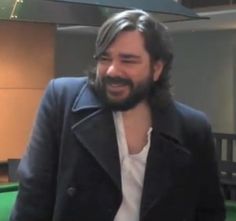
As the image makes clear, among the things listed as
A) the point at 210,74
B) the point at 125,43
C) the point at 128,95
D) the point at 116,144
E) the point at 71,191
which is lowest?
the point at 210,74

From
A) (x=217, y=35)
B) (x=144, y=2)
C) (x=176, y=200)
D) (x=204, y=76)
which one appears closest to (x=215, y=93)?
(x=204, y=76)

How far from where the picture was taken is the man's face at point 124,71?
55.7 inches

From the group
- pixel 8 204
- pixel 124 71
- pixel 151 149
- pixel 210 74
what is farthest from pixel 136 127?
pixel 210 74

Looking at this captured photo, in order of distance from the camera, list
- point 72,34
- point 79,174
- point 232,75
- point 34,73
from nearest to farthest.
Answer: point 79,174 < point 34,73 < point 232,75 < point 72,34

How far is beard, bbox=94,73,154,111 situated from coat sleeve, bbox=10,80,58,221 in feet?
0.42

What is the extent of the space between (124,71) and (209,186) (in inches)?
16.5

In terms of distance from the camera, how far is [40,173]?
1.45m

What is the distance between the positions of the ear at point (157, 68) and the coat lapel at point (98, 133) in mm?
151

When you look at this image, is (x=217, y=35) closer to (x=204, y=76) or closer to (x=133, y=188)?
(x=204, y=76)

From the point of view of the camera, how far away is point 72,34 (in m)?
7.00

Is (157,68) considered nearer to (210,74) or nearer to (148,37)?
(148,37)

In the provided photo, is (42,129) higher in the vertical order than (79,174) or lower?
higher

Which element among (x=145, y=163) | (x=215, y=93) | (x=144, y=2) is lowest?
(x=215, y=93)

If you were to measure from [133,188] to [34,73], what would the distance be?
363cm
